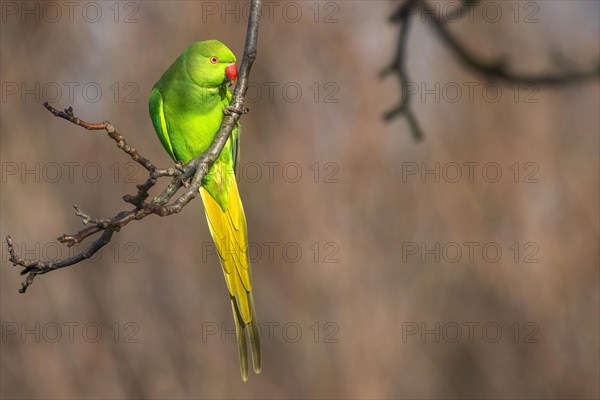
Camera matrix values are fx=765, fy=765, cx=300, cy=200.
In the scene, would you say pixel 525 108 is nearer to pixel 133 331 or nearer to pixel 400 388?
pixel 400 388

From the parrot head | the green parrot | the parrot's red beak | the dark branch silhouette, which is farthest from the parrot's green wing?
the dark branch silhouette

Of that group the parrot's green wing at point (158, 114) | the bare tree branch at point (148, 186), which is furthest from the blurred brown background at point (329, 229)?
the bare tree branch at point (148, 186)

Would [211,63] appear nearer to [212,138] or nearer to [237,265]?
[212,138]

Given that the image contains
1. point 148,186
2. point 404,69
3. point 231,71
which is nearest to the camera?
point 148,186

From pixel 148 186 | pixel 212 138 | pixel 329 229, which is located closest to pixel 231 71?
pixel 212 138

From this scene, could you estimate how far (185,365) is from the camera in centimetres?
598

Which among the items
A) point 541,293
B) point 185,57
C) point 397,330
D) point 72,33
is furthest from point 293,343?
point 185,57

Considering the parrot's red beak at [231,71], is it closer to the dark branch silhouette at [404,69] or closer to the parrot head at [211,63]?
the parrot head at [211,63]

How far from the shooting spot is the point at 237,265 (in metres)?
2.29

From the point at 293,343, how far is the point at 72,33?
3.09 m

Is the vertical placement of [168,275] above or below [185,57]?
below

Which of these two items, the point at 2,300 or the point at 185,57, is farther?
the point at 2,300

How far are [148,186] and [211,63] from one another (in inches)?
31.5

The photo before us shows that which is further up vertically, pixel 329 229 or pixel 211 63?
pixel 211 63
